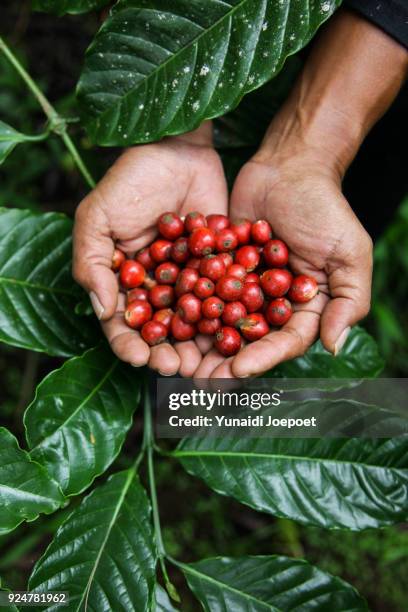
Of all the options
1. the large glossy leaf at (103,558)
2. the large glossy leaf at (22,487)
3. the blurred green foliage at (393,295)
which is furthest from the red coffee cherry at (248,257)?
the blurred green foliage at (393,295)

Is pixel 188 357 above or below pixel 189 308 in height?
below

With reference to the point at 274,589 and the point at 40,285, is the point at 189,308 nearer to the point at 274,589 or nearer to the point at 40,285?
the point at 40,285

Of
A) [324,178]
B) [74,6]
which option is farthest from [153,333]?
[74,6]

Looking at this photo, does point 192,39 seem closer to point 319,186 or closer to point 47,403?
point 319,186

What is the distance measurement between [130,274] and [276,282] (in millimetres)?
491

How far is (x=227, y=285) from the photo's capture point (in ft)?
6.46

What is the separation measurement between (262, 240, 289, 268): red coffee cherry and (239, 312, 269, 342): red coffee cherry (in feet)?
0.64

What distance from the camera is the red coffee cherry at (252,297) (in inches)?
78.3

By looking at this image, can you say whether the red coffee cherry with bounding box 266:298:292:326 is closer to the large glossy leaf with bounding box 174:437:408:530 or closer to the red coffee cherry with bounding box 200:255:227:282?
the red coffee cherry with bounding box 200:255:227:282

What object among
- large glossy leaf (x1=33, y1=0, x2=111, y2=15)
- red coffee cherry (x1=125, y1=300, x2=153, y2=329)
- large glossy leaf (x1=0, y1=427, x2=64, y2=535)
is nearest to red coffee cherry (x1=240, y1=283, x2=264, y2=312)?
red coffee cherry (x1=125, y1=300, x2=153, y2=329)

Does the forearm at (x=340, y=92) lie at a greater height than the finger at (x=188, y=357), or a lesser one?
greater

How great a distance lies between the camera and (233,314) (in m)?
1.94

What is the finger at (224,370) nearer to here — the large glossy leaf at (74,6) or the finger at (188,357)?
the finger at (188,357)

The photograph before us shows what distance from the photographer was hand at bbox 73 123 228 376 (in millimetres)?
1825
